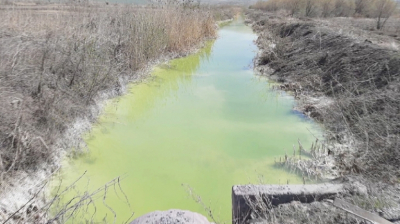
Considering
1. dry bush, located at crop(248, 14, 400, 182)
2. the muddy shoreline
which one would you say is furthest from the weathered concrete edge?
the muddy shoreline

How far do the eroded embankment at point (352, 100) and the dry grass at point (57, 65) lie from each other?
7.10 feet

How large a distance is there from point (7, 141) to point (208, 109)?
262 centimetres

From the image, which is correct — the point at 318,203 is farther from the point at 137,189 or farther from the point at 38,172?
the point at 38,172

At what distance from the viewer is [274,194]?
7.14 ft

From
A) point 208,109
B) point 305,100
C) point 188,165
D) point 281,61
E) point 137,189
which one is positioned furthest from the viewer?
point 281,61

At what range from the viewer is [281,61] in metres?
6.79

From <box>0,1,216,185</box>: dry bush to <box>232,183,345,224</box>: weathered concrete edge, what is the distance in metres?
1.50

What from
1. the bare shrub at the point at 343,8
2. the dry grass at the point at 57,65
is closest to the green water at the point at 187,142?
the dry grass at the point at 57,65

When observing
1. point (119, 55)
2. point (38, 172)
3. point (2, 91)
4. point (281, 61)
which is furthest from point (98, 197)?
point (281, 61)

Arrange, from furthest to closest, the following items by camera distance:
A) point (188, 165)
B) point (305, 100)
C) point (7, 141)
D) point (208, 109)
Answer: point (305, 100), point (208, 109), point (188, 165), point (7, 141)

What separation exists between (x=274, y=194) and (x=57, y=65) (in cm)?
289

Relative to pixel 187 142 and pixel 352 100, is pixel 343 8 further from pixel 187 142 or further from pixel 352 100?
pixel 187 142

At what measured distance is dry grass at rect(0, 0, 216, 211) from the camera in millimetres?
2568

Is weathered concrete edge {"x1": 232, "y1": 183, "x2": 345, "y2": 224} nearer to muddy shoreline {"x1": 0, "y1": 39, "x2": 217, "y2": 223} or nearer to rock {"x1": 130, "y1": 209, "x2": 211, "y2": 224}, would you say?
rock {"x1": 130, "y1": 209, "x2": 211, "y2": 224}
